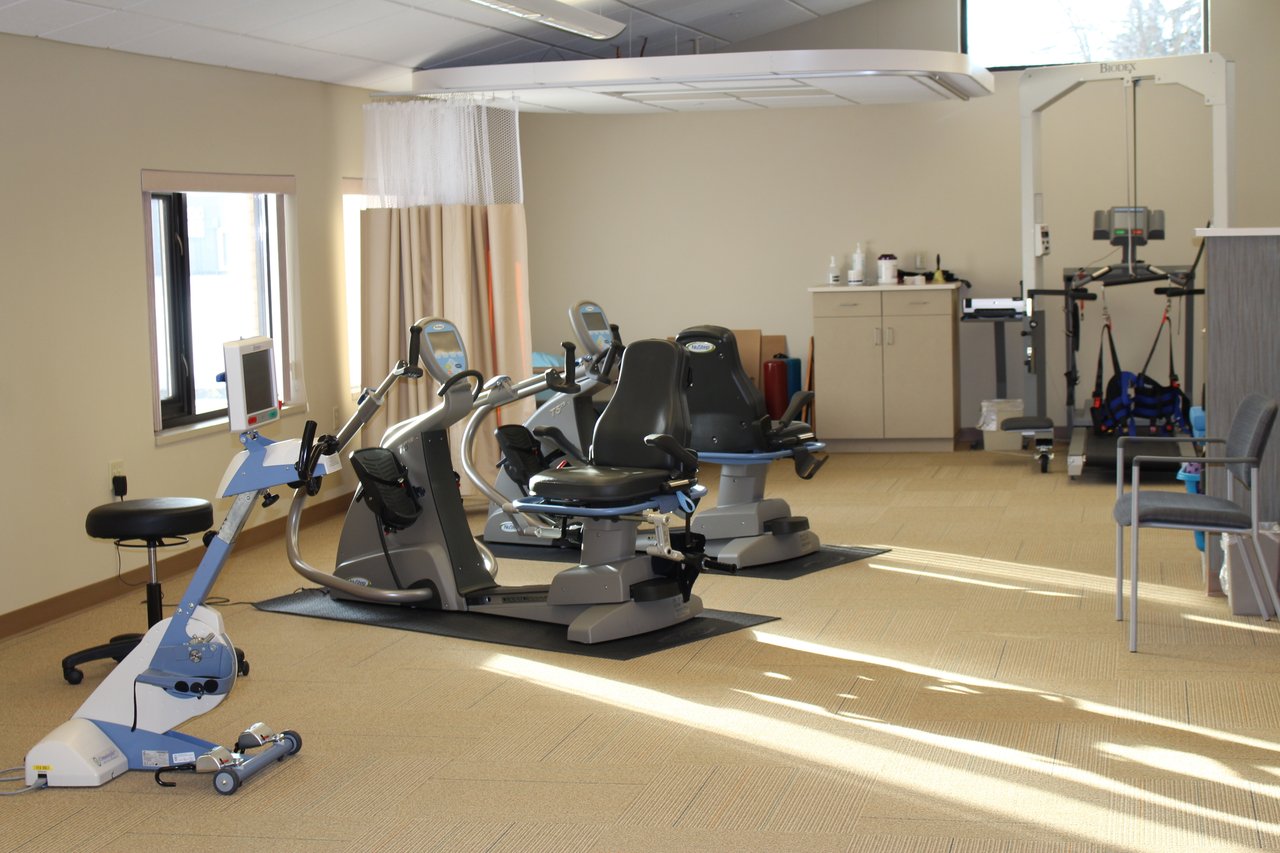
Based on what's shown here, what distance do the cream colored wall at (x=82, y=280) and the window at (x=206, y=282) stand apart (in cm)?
16

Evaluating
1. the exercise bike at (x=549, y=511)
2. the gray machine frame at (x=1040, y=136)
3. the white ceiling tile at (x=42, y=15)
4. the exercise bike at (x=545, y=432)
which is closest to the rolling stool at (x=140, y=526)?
the exercise bike at (x=549, y=511)

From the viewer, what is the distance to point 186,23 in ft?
19.3

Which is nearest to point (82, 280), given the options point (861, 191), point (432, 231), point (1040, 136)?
point (432, 231)

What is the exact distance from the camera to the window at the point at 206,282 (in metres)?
6.62

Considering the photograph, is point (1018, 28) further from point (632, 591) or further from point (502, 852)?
point (502, 852)

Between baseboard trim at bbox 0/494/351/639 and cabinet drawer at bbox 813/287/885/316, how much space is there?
4.06 metres

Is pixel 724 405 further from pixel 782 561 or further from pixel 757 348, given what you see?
pixel 757 348

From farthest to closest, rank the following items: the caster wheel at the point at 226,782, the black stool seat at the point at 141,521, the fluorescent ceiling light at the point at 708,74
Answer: the fluorescent ceiling light at the point at 708,74, the black stool seat at the point at 141,521, the caster wheel at the point at 226,782

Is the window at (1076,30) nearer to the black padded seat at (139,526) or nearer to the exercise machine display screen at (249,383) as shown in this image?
the black padded seat at (139,526)

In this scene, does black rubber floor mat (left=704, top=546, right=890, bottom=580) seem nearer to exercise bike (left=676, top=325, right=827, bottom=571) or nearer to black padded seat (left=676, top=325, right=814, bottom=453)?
exercise bike (left=676, top=325, right=827, bottom=571)

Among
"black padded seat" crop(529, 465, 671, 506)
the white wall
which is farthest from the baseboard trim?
"black padded seat" crop(529, 465, 671, 506)

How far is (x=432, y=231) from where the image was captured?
7.66 meters

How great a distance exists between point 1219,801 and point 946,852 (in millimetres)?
773

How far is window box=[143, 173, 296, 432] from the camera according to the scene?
21.7 feet
